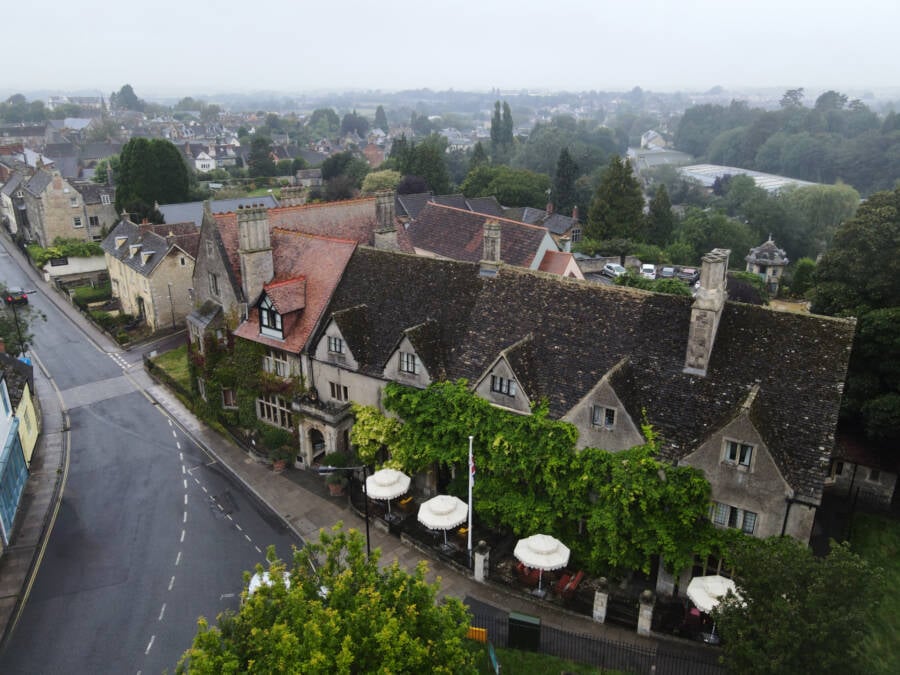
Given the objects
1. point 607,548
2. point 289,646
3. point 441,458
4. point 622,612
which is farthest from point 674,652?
point 289,646

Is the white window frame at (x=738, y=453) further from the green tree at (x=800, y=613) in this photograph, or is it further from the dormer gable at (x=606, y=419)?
the green tree at (x=800, y=613)

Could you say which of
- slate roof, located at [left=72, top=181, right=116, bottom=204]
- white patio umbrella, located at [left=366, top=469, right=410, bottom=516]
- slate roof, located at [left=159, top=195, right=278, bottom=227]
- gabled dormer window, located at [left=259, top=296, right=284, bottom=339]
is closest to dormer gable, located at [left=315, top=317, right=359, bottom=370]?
gabled dormer window, located at [left=259, top=296, right=284, bottom=339]

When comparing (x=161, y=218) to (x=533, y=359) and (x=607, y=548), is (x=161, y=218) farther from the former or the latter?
(x=607, y=548)

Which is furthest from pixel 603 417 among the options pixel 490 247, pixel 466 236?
pixel 466 236

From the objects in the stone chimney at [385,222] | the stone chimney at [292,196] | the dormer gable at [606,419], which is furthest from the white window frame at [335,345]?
the stone chimney at [292,196]

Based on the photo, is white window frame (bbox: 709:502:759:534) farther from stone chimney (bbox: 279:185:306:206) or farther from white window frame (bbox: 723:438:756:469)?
stone chimney (bbox: 279:185:306:206)

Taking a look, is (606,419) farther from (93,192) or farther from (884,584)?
(93,192)
